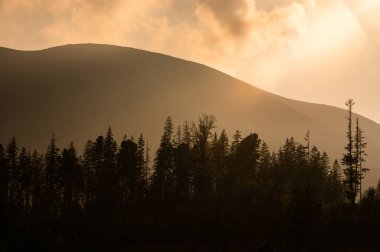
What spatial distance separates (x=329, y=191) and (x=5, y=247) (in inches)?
2175

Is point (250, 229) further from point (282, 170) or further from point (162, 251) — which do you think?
point (282, 170)

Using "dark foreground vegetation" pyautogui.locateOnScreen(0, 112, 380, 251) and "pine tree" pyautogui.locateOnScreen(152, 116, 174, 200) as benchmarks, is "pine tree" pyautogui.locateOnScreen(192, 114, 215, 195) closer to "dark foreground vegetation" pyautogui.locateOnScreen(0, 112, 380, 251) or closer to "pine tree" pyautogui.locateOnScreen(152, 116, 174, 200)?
"dark foreground vegetation" pyautogui.locateOnScreen(0, 112, 380, 251)

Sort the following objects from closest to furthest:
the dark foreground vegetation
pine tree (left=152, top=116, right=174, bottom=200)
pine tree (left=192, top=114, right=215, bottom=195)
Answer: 1. the dark foreground vegetation
2. pine tree (left=192, top=114, right=215, bottom=195)
3. pine tree (left=152, top=116, right=174, bottom=200)

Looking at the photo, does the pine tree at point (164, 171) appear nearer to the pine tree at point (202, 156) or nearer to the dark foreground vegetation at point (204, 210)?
the dark foreground vegetation at point (204, 210)

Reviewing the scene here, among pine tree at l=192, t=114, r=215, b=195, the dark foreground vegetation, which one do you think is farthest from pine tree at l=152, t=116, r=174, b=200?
pine tree at l=192, t=114, r=215, b=195

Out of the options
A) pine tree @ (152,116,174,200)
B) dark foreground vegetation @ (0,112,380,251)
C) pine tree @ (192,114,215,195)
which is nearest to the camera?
dark foreground vegetation @ (0,112,380,251)

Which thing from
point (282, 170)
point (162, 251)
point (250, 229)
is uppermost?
point (282, 170)

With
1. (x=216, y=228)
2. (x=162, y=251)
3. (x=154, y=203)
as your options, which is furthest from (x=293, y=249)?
(x=154, y=203)

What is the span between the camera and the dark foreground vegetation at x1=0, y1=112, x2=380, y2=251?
1762 inches

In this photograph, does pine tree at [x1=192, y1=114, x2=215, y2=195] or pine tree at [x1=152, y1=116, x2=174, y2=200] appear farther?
pine tree at [x1=152, y1=116, x2=174, y2=200]

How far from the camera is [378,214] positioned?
53969 mm

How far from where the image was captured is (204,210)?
59281mm

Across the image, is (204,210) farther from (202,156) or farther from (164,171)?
(164,171)

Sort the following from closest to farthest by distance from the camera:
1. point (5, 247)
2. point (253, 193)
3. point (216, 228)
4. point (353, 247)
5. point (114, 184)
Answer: point (216, 228) < point (5, 247) < point (353, 247) < point (253, 193) < point (114, 184)
